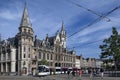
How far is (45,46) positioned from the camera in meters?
99.2

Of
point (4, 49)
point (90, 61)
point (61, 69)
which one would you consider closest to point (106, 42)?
point (61, 69)

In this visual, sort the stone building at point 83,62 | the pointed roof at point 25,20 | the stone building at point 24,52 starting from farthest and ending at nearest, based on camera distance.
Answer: the stone building at point 83,62, the pointed roof at point 25,20, the stone building at point 24,52

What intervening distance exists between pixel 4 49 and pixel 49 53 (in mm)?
18259

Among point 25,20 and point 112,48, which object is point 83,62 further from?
point 112,48

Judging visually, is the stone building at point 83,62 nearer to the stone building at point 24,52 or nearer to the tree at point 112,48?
the stone building at point 24,52

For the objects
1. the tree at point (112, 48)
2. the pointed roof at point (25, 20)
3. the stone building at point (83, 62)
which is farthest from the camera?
the stone building at point (83, 62)

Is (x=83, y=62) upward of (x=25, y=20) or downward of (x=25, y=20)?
downward

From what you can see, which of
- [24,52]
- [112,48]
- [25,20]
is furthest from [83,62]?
[112,48]

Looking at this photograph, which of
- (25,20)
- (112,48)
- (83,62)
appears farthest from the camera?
(83,62)

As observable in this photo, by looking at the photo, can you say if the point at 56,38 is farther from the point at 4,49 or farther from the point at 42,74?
the point at 42,74

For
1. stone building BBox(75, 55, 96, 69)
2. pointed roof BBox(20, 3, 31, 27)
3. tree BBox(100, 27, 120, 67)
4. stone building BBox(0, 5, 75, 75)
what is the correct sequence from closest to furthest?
tree BBox(100, 27, 120, 67) < stone building BBox(0, 5, 75, 75) < pointed roof BBox(20, 3, 31, 27) < stone building BBox(75, 55, 96, 69)

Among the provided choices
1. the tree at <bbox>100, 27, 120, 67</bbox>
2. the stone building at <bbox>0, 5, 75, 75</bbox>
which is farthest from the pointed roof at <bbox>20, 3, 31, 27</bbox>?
the tree at <bbox>100, 27, 120, 67</bbox>

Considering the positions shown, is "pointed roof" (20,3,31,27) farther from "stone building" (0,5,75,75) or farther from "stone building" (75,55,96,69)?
"stone building" (75,55,96,69)

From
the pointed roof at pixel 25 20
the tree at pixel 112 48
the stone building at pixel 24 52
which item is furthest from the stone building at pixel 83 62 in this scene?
the tree at pixel 112 48
